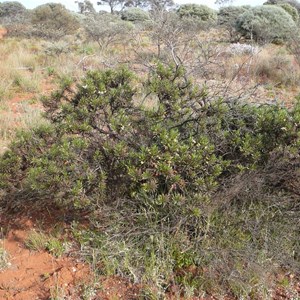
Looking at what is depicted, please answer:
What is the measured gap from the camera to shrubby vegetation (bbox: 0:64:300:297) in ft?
8.33

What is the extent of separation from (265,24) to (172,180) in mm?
13082

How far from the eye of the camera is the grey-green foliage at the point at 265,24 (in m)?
13.5

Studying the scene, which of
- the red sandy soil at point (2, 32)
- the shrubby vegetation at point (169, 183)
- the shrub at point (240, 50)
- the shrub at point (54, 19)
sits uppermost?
the shrubby vegetation at point (169, 183)

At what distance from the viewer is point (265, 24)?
542 inches

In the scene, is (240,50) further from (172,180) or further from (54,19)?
(54,19)

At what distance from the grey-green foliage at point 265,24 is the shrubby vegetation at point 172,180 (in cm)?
1141

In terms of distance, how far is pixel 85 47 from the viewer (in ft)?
40.7

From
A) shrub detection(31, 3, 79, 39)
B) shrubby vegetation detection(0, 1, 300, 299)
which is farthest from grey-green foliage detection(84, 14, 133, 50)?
shrubby vegetation detection(0, 1, 300, 299)

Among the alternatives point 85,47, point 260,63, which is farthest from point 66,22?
point 260,63

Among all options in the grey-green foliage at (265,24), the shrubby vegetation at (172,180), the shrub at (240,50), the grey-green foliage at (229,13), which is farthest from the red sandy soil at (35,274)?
the grey-green foliage at (229,13)

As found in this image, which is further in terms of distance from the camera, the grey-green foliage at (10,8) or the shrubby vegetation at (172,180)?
the grey-green foliage at (10,8)

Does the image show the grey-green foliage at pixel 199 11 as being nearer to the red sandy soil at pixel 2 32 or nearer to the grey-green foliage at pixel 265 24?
the grey-green foliage at pixel 265 24

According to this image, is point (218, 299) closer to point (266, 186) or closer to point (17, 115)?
point (266, 186)

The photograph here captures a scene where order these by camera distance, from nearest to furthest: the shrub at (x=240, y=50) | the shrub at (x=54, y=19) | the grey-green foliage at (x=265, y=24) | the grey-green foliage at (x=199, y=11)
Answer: the shrub at (x=240, y=50), the grey-green foliage at (x=265, y=24), the shrub at (x=54, y=19), the grey-green foliage at (x=199, y=11)
